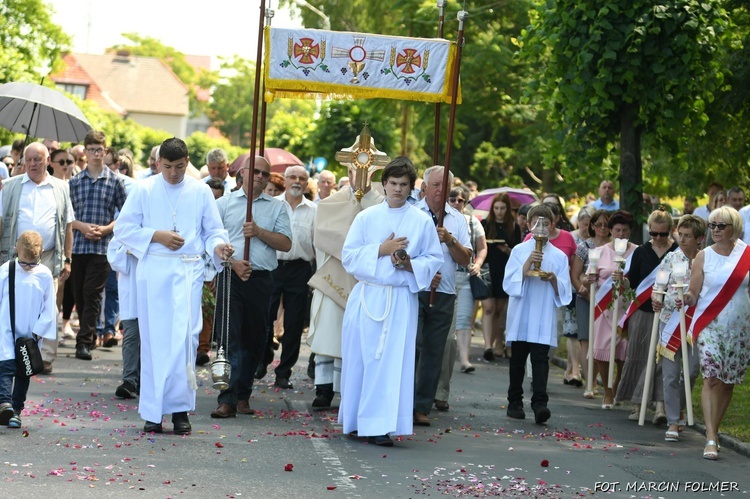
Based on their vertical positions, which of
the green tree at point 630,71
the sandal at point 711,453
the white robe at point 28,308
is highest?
the green tree at point 630,71

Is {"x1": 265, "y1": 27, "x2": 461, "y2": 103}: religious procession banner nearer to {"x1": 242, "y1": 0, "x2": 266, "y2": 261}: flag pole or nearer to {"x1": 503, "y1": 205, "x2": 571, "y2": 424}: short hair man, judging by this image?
{"x1": 242, "y1": 0, "x2": 266, "y2": 261}: flag pole

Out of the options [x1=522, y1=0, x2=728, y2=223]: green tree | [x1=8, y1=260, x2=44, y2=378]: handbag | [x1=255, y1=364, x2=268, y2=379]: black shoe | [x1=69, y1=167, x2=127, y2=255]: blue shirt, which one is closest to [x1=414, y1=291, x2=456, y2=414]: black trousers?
[x1=255, y1=364, x2=268, y2=379]: black shoe

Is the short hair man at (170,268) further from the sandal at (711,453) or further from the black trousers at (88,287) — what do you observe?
the black trousers at (88,287)

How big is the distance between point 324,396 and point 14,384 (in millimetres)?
2853

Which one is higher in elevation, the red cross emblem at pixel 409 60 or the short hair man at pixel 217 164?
the red cross emblem at pixel 409 60

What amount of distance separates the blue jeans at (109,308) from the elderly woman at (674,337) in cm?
694

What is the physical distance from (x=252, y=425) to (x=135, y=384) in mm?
1704

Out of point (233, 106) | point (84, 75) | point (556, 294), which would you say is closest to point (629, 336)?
point (556, 294)

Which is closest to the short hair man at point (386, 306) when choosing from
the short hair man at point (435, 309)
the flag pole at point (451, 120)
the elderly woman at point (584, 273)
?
the short hair man at point (435, 309)

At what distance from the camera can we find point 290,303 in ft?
46.0

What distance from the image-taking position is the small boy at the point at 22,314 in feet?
33.6

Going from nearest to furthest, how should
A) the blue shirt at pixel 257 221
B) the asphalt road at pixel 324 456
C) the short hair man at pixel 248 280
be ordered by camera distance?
the asphalt road at pixel 324 456, the short hair man at pixel 248 280, the blue shirt at pixel 257 221

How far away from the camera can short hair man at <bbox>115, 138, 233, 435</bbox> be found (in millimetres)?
10117

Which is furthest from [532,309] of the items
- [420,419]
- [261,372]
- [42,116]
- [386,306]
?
[42,116]
